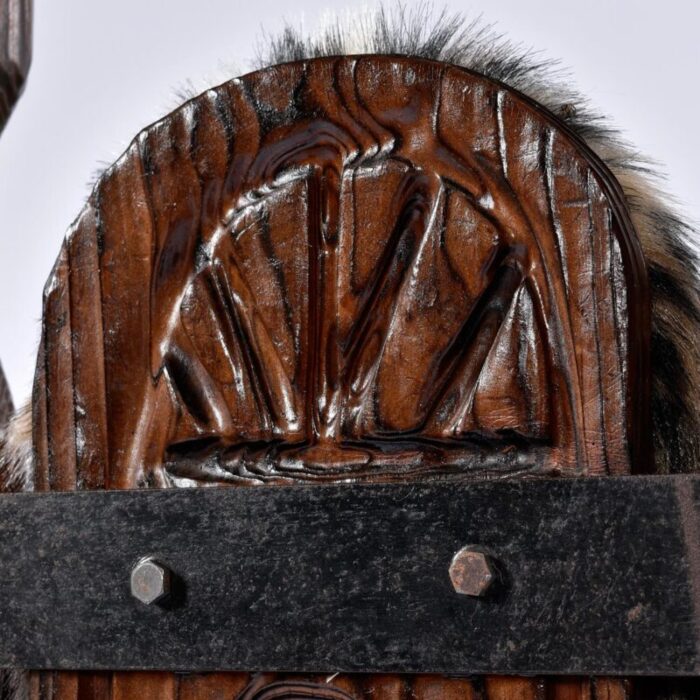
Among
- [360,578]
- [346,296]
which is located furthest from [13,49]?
[360,578]

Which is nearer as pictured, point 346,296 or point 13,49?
point 346,296

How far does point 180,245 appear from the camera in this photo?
73 centimetres

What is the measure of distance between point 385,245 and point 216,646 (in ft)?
0.74

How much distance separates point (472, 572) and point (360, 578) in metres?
0.06

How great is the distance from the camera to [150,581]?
66 centimetres

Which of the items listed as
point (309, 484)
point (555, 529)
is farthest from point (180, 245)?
point (555, 529)

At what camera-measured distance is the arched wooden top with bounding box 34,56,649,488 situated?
65 centimetres

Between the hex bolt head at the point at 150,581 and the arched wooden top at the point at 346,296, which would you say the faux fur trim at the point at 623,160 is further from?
the hex bolt head at the point at 150,581

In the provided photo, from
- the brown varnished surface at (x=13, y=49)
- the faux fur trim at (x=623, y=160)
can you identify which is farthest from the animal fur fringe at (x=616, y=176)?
the brown varnished surface at (x=13, y=49)

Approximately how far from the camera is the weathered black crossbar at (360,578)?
1.98 feet

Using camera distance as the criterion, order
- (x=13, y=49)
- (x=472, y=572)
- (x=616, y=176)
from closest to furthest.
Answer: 1. (x=472, y=572)
2. (x=616, y=176)
3. (x=13, y=49)

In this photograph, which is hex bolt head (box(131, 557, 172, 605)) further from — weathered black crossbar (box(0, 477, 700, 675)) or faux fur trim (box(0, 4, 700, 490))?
faux fur trim (box(0, 4, 700, 490))

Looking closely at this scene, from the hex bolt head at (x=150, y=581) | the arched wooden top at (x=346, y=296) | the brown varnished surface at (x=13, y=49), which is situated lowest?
the hex bolt head at (x=150, y=581)

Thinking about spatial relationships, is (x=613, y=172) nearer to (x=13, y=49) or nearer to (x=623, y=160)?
(x=623, y=160)
